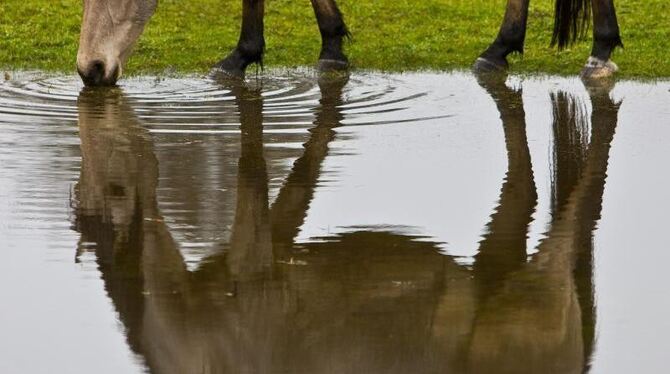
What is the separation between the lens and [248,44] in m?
13.5

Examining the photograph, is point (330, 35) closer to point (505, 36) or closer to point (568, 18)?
point (505, 36)

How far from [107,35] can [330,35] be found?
315cm

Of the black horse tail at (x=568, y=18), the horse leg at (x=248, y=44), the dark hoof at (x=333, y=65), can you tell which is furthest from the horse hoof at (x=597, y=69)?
the horse leg at (x=248, y=44)

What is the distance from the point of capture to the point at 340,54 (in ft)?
45.2

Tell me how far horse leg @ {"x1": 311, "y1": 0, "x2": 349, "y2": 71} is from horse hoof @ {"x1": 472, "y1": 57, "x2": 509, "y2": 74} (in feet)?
3.73

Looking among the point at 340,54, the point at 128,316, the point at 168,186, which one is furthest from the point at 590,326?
the point at 340,54

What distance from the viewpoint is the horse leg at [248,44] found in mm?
13453

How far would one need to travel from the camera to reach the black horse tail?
13.5m

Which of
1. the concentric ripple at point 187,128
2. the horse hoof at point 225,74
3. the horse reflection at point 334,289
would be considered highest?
the horse hoof at point 225,74

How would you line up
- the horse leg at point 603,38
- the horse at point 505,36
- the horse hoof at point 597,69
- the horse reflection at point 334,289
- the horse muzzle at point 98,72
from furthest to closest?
the horse at point 505,36, the horse leg at point 603,38, the horse hoof at point 597,69, the horse muzzle at point 98,72, the horse reflection at point 334,289

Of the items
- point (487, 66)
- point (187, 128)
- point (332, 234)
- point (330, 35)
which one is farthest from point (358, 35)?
point (332, 234)

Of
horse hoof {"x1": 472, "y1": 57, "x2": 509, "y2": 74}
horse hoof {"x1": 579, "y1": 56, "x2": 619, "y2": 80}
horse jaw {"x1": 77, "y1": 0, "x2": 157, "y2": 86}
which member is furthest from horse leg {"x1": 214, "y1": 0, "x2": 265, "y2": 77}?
horse hoof {"x1": 579, "y1": 56, "x2": 619, "y2": 80}

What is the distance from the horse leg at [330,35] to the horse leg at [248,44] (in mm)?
566

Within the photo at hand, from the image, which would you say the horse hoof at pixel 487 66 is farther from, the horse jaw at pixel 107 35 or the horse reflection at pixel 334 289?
the horse reflection at pixel 334 289
